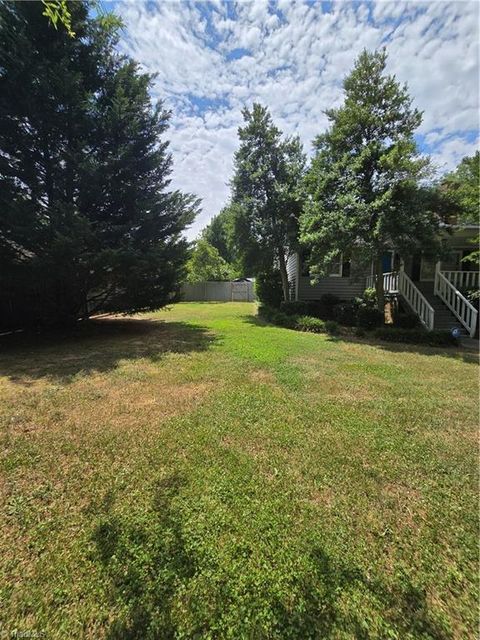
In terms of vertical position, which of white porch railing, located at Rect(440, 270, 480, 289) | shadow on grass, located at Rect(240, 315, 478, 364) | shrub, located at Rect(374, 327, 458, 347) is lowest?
shadow on grass, located at Rect(240, 315, 478, 364)

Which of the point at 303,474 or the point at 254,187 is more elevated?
the point at 254,187

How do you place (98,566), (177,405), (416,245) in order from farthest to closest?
(416,245) < (177,405) < (98,566)

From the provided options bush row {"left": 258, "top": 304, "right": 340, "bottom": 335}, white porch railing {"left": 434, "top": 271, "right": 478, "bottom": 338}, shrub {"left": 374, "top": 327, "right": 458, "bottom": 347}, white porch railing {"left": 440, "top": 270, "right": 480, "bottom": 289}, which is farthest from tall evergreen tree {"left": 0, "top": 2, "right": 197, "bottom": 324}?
white porch railing {"left": 440, "top": 270, "right": 480, "bottom": 289}

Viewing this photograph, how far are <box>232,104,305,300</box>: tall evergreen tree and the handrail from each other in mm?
4880

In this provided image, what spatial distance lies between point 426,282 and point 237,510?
13418 millimetres

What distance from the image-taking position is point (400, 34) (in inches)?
262

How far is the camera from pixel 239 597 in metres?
1.66

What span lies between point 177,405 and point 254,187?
42.3 ft

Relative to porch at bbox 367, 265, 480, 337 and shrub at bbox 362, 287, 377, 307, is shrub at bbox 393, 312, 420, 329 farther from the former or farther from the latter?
shrub at bbox 362, 287, 377, 307

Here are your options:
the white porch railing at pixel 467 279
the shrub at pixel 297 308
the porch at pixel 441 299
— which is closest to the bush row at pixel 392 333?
the porch at pixel 441 299

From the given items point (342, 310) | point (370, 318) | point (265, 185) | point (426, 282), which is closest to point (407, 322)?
point (370, 318)

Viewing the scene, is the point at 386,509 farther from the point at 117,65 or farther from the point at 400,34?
the point at 117,65

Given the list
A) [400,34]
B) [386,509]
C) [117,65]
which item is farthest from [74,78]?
[386,509]

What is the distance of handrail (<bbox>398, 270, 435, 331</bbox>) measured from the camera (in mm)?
9454
